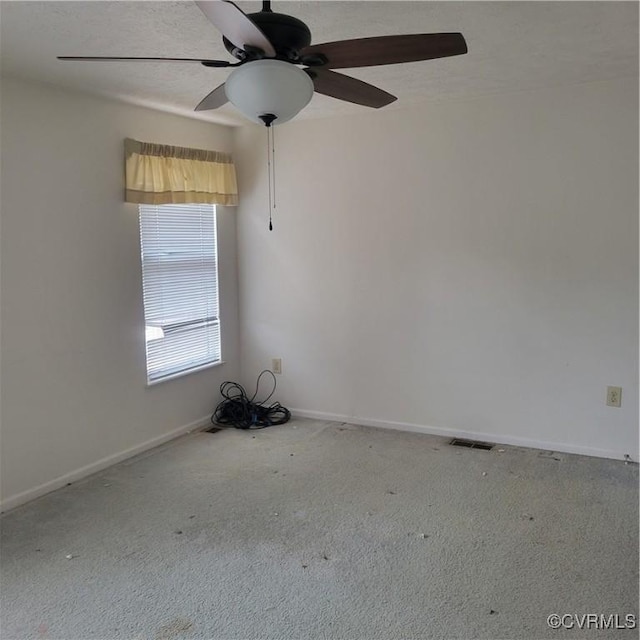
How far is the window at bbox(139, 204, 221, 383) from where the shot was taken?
12.8 feet

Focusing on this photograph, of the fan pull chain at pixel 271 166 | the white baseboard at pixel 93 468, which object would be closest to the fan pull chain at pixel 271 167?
the fan pull chain at pixel 271 166

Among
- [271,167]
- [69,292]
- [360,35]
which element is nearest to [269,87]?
[360,35]

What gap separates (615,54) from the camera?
111 inches

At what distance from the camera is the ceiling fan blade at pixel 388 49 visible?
5.61 feet

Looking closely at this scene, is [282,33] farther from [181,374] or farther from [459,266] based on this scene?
[181,374]

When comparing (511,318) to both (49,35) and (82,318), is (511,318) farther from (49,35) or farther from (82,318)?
(49,35)

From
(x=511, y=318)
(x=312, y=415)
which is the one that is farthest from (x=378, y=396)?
(x=511, y=318)

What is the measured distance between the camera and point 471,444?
3.87 meters

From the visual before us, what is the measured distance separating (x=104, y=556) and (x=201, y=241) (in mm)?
2382

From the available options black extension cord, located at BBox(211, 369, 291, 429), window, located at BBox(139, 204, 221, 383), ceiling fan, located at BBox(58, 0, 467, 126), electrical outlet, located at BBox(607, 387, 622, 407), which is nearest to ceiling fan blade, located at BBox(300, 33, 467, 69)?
ceiling fan, located at BBox(58, 0, 467, 126)

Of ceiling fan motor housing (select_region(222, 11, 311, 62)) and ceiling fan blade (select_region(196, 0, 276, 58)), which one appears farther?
ceiling fan motor housing (select_region(222, 11, 311, 62))

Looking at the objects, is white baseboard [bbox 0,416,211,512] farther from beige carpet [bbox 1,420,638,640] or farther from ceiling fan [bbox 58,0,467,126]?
ceiling fan [bbox 58,0,467,126]

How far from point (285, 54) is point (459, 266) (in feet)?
7.83

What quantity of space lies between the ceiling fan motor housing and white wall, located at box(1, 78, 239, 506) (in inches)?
70.7
